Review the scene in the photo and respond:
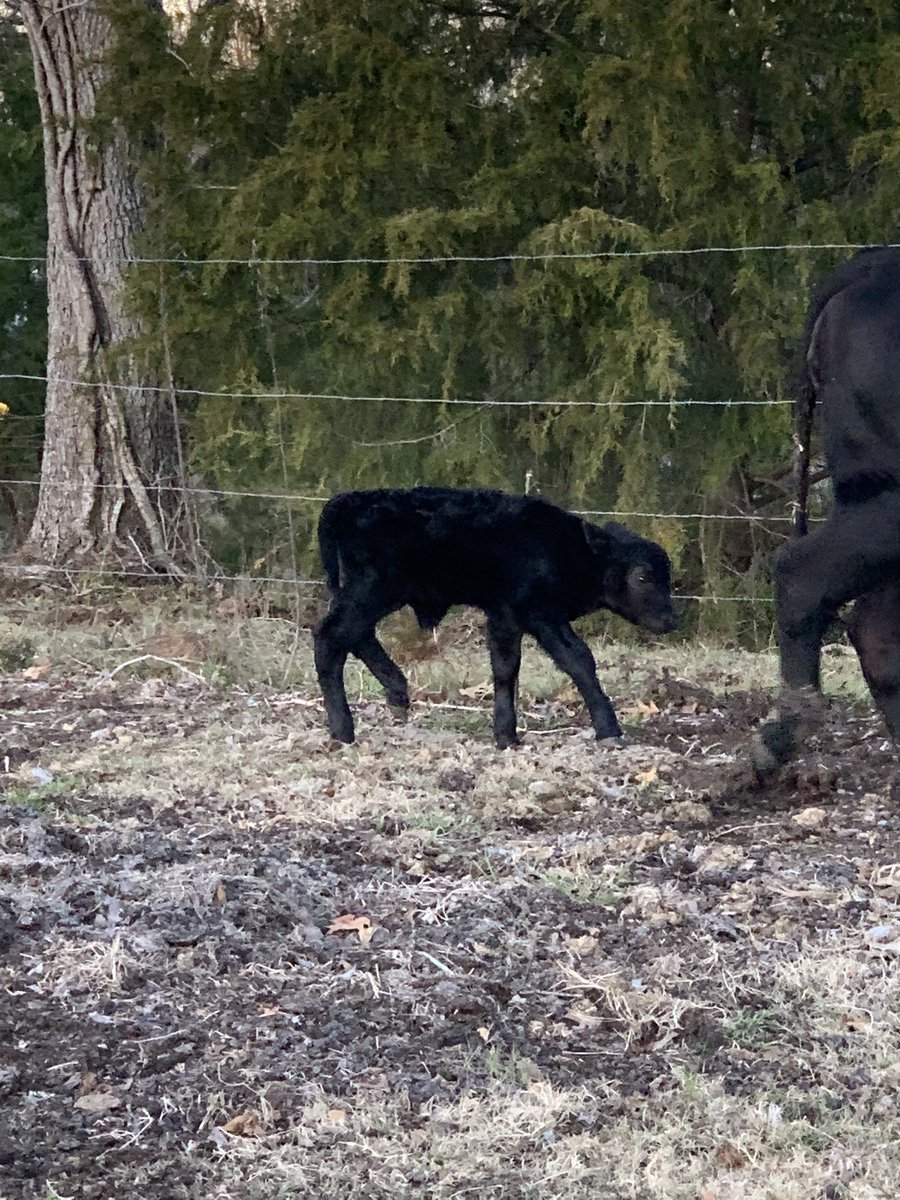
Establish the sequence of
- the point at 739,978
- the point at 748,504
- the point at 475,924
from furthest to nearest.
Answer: the point at 748,504 → the point at 475,924 → the point at 739,978

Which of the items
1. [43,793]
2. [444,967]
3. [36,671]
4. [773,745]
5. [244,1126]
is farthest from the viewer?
[36,671]

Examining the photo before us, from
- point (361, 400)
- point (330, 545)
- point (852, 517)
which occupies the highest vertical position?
point (361, 400)

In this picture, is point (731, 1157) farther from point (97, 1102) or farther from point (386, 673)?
point (386, 673)

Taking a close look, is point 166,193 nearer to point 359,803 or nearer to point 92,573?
point 92,573

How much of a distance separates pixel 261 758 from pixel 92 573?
4.52 meters

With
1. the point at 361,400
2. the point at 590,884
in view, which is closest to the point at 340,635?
the point at 590,884

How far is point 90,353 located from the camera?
971 cm

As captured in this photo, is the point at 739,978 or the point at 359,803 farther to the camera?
the point at 359,803

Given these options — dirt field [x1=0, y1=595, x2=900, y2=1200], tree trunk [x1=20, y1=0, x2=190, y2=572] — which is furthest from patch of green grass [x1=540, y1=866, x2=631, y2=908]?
tree trunk [x1=20, y1=0, x2=190, y2=572]

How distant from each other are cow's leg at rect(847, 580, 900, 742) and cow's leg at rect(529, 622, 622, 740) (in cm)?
129

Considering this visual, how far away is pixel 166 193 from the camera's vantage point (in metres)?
9.26

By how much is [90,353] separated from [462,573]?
4784mm

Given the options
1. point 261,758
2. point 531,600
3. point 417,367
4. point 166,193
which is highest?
point 166,193

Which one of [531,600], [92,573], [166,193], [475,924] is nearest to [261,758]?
[531,600]
